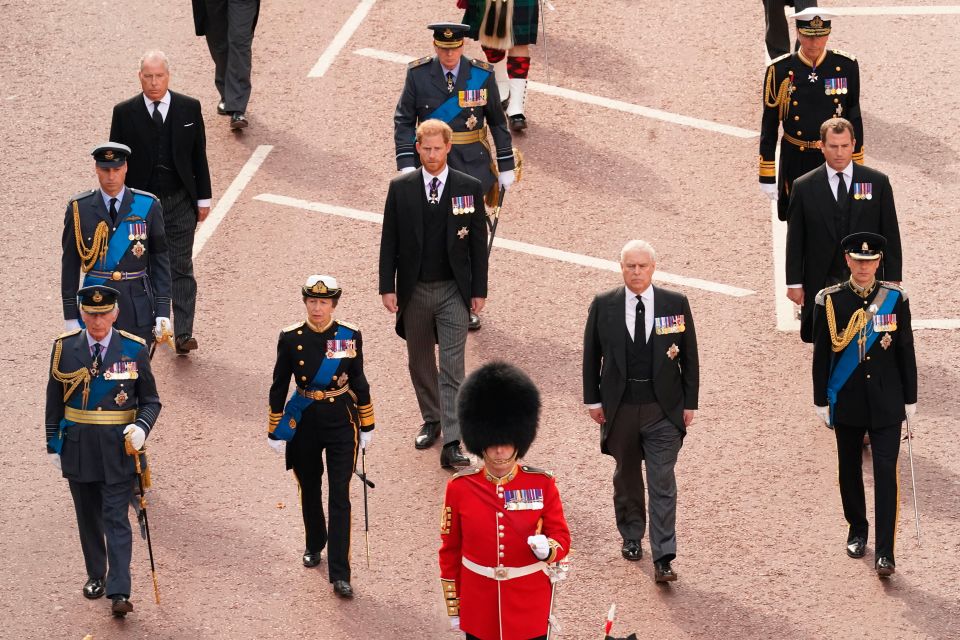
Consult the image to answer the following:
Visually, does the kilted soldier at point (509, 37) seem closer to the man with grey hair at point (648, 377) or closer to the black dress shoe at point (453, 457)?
the black dress shoe at point (453, 457)

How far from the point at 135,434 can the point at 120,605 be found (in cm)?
101

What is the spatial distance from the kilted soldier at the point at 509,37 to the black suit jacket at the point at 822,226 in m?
4.64

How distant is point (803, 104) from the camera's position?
47.0 feet

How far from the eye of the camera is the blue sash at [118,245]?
13.0 metres

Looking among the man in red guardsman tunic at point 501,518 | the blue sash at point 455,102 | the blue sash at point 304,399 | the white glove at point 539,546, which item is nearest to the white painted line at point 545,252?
the blue sash at point 455,102

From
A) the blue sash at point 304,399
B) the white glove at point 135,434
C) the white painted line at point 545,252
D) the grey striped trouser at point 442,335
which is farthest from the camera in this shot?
the white painted line at point 545,252

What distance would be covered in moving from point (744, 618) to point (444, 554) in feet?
7.86

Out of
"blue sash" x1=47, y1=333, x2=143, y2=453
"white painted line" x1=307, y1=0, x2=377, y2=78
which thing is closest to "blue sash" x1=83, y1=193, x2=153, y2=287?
"blue sash" x1=47, y1=333, x2=143, y2=453

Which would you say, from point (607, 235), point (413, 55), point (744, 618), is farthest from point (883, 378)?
point (413, 55)

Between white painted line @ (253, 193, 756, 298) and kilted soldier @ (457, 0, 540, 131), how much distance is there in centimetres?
194

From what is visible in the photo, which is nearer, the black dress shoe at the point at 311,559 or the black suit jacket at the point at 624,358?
the black suit jacket at the point at 624,358

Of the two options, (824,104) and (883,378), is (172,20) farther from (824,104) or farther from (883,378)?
(883,378)

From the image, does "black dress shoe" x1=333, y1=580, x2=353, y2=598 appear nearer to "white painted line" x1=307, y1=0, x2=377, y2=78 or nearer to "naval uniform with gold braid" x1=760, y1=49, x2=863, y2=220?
"naval uniform with gold braid" x1=760, y1=49, x2=863, y2=220

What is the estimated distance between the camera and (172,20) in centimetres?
1939
